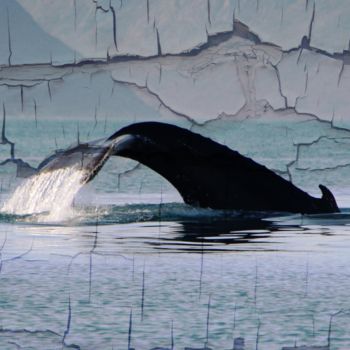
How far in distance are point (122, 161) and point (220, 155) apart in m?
35.4

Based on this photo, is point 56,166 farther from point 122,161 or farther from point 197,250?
point 122,161

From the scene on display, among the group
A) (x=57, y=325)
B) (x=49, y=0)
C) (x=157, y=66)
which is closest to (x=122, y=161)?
(x=157, y=66)

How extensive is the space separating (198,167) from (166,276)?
13.7ft

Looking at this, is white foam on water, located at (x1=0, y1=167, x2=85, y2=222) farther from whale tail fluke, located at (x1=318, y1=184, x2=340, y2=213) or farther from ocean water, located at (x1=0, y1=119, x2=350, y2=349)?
whale tail fluke, located at (x1=318, y1=184, x2=340, y2=213)

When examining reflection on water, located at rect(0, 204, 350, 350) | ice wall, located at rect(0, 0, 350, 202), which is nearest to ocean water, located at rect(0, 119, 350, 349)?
reflection on water, located at rect(0, 204, 350, 350)

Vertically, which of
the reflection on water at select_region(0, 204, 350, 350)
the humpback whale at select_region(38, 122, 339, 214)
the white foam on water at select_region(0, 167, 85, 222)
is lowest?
the reflection on water at select_region(0, 204, 350, 350)

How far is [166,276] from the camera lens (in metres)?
12.8

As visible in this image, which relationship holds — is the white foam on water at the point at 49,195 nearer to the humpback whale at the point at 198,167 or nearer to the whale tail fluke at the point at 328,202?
the humpback whale at the point at 198,167

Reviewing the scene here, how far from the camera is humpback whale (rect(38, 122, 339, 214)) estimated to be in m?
15.6

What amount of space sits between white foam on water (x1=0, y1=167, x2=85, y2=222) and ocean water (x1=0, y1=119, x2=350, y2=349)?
0.03 metres

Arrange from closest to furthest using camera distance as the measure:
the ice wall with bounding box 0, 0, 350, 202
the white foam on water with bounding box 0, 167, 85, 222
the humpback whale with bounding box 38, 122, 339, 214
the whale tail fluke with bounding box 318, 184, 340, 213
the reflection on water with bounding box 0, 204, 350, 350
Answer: the reflection on water with bounding box 0, 204, 350, 350
the white foam on water with bounding box 0, 167, 85, 222
the humpback whale with bounding box 38, 122, 339, 214
the whale tail fluke with bounding box 318, 184, 340, 213
the ice wall with bounding box 0, 0, 350, 202

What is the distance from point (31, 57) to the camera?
111 meters

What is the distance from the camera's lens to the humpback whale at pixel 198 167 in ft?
51.2

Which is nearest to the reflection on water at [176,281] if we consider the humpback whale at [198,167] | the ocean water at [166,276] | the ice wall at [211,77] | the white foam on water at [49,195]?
the ocean water at [166,276]
